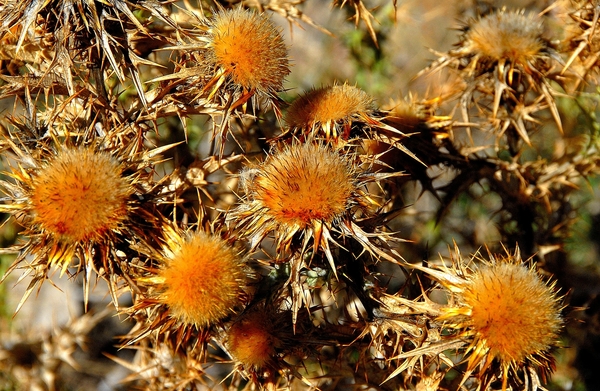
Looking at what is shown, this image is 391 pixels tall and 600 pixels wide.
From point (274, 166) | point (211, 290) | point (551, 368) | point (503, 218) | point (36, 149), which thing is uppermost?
point (274, 166)

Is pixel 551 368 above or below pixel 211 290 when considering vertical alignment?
below

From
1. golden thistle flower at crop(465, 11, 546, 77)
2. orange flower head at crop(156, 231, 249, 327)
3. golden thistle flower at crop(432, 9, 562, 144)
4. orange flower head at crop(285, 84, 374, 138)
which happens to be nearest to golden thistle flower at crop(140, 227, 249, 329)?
orange flower head at crop(156, 231, 249, 327)

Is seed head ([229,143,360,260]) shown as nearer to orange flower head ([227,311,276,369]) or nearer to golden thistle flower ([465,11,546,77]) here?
orange flower head ([227,311,276,369])

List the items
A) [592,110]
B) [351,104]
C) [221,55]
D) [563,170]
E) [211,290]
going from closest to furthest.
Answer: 1. [211,290]
2. [221,55]
3. [351,104]
4. [563,170]
5. [592,110]

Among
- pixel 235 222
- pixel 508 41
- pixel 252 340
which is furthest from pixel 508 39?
pixel 252 340

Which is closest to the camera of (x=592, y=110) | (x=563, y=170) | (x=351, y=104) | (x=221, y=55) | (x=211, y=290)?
(x=211, y=290)

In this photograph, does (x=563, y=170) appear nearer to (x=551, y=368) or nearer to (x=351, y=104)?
(x=551, y=368)

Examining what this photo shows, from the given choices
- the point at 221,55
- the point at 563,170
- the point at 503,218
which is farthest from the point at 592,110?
the point at 221,55
